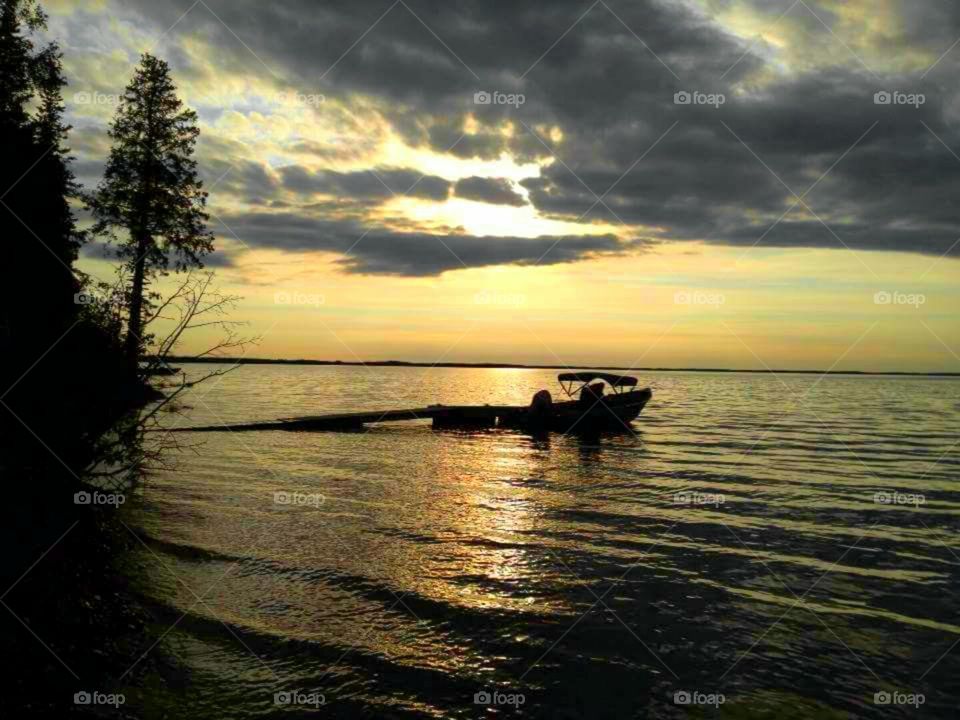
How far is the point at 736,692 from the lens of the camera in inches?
277

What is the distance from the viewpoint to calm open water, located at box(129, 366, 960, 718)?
6922 mm

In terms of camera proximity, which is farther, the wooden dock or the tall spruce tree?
the wooden dock

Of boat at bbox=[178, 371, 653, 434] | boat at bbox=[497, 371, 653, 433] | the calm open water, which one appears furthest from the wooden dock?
the calm open water

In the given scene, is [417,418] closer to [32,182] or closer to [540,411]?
[540,411]

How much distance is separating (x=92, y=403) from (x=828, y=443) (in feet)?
109

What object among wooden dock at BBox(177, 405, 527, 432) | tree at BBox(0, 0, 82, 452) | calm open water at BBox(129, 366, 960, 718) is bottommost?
calm open water at BBox(129, 366, 960, 718)

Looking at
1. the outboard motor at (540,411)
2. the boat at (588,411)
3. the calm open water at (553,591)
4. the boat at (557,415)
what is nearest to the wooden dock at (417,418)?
the boat at (557,415)

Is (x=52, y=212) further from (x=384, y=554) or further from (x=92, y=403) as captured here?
(x=384, y=554)

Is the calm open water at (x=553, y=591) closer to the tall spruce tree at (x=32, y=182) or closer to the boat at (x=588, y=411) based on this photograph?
the tall spruce tree at (x=32, y=182)

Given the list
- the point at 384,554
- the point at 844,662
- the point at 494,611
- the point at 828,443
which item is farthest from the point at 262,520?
the point at 828,443

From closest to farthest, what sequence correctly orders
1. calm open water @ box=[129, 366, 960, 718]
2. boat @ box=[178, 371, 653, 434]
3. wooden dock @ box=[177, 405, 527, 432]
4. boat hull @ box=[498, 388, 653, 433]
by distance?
1. calm open water @ box=[129, 366, 960, 718]
2. wooden dock @ box=[177, 405, 527, 432]
3. boat @ box=[178, 371, 653, 434]
4. boat hull @ box=[498, 388, 653, 433]

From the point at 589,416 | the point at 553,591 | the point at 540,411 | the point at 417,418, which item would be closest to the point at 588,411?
the point at 589,416

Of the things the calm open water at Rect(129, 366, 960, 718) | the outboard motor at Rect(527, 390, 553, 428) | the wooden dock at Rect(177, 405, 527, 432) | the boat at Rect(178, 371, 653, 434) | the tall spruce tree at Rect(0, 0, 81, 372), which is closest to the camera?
the calm open water at Rect(129, 366, 960, 718)

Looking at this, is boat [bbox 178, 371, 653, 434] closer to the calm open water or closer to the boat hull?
the boat hull
